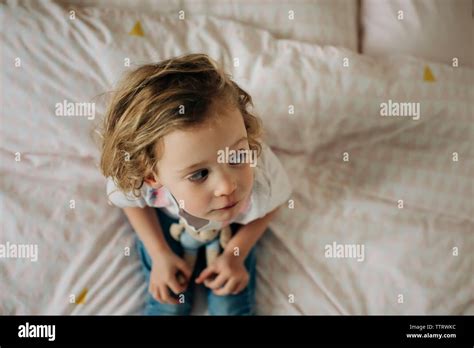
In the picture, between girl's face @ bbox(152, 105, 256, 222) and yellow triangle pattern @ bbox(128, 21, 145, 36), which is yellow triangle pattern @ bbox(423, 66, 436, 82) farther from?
yellow triangle pattern @ bbox(128, 21, 145, 36)

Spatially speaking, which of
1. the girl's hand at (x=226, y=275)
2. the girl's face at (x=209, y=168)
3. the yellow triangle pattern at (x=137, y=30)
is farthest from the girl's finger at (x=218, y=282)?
the yellow triangle pattern at (x=137, y=30)

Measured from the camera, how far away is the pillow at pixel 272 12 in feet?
3.18

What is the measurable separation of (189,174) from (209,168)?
28mm

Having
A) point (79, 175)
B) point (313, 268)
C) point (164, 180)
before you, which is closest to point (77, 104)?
point (79, 175)

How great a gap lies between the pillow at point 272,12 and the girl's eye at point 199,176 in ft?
1.20

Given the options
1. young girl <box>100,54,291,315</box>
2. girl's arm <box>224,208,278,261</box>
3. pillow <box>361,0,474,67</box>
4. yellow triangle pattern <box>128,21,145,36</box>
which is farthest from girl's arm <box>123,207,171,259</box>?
pillow <box>361,0,474,67</box>

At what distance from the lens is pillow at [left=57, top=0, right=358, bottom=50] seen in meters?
0.97

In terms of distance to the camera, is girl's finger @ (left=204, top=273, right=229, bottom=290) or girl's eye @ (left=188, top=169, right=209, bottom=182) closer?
girl's eye @ (left=188, top=169, right=209, bottom=182)

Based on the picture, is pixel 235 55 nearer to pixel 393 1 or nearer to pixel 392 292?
pixel 393 1

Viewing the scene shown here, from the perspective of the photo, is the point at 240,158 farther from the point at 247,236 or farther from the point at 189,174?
the point at 247,236

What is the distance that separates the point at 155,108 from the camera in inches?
27.7

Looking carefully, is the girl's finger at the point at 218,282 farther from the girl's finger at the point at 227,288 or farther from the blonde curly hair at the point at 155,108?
the blonde curly hair at the point at 155,108

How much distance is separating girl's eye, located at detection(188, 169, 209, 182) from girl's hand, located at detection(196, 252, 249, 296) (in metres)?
0.18
